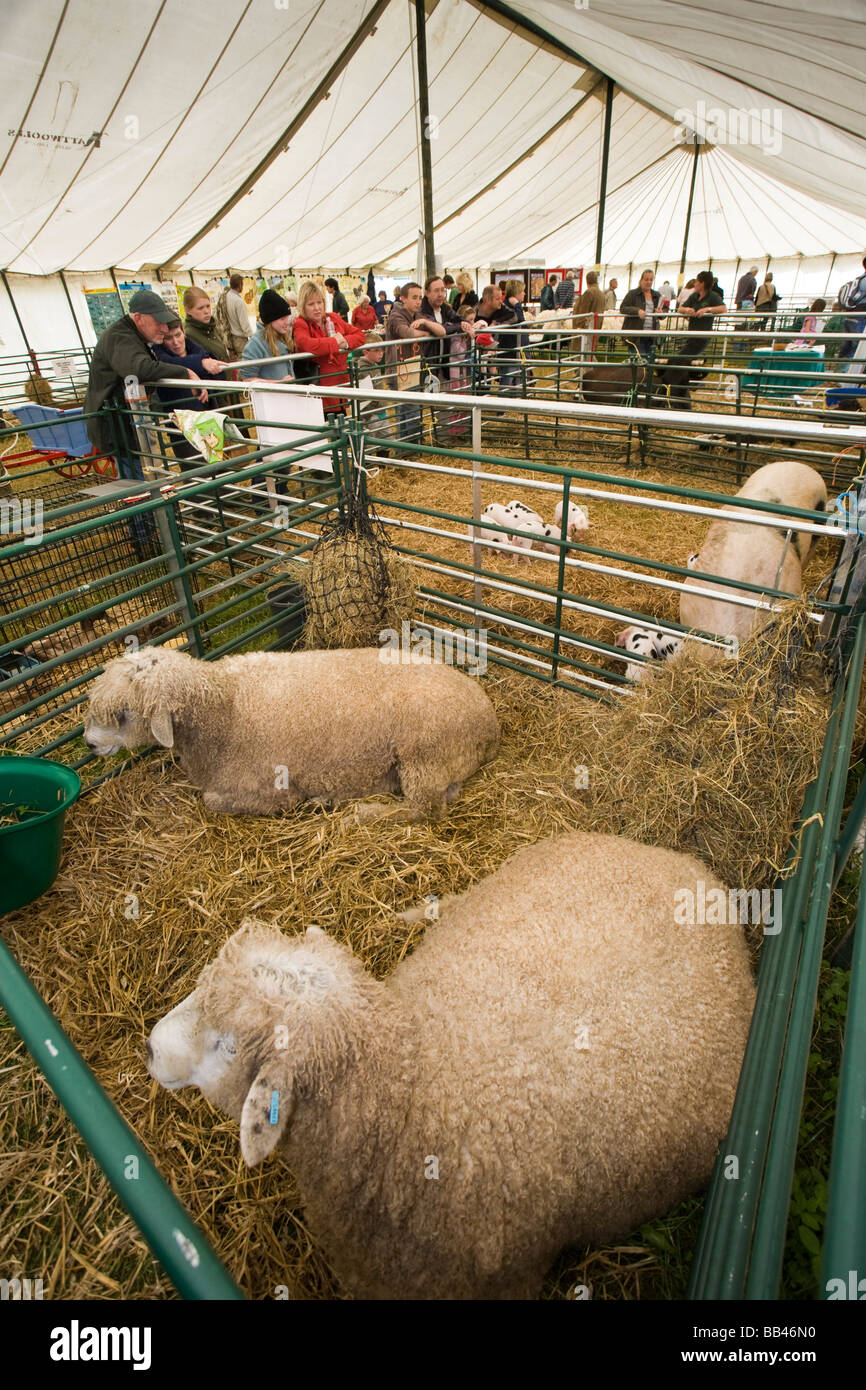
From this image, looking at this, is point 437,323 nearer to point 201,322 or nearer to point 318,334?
point 318,334

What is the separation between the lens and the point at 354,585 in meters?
4.25

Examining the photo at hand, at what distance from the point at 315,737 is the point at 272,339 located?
543 centimetres

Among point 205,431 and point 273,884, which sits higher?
point 205,431

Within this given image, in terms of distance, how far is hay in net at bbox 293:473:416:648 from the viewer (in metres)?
4.26

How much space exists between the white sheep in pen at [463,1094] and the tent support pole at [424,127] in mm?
Answer: 13558

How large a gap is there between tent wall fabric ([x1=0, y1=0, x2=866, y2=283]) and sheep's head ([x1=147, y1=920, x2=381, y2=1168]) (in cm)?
580

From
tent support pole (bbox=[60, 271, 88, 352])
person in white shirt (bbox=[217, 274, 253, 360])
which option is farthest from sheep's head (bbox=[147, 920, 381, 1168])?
tent support pole (bbox=[60, 271, 88, 352])

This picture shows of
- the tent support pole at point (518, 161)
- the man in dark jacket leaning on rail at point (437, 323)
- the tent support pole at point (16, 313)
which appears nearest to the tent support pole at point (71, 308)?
the tent support pole at point (16, 313)

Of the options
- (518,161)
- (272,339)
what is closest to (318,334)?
(272,339)

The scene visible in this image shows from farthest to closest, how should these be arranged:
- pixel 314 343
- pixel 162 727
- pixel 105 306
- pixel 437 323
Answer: pixel 105 306 → pixel 437 323 → pixel 314 343 → pixel 162 727

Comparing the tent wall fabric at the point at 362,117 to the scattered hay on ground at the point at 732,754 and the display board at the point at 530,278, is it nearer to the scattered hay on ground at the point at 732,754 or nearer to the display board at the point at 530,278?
the display board at the point at 530,278
